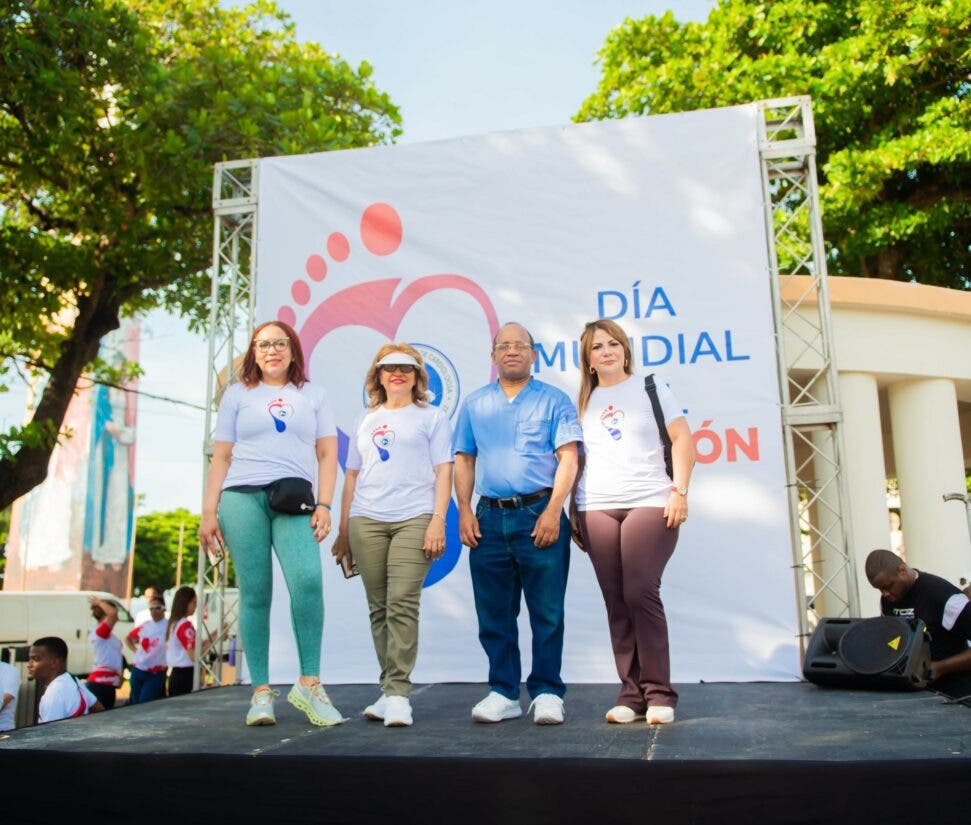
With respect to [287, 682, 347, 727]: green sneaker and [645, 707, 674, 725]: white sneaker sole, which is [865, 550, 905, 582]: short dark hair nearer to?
[645, 707, 674, 725]: white sneaker sole

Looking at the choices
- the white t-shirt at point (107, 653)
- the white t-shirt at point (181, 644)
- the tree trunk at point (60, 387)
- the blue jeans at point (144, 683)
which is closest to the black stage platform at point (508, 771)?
the white t-shirt at point (181, 644)

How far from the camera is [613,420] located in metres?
3.36

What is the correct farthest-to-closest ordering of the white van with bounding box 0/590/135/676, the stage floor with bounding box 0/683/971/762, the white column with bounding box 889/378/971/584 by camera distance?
the white van with bounding box 0/590/135/676, the white column with bounding box 889/378/971/584, the stage floor with bounding box 0/683/971/762

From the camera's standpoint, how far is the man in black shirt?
4.09 meters

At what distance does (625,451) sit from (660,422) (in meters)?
0.16

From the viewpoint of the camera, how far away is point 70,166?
8820mm

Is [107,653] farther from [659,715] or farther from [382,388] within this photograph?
[659,715]

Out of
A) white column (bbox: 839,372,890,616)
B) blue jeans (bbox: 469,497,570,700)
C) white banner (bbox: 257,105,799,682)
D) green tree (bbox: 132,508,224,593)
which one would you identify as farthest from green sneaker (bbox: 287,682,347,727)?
green tree (bbox: 132,508,224,593)

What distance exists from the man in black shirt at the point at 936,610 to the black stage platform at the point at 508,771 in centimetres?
101

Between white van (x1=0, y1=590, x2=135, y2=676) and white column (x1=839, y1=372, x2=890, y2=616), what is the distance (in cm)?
1096

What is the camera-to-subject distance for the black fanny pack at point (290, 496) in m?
3.25

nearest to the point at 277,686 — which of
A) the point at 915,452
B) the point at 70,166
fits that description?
the point at 915,452

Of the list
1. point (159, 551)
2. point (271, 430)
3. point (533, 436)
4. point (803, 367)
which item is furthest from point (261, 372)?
point (159, 551)

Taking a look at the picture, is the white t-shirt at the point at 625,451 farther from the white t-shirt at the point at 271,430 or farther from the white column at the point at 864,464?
the white column at the point at 864,464
